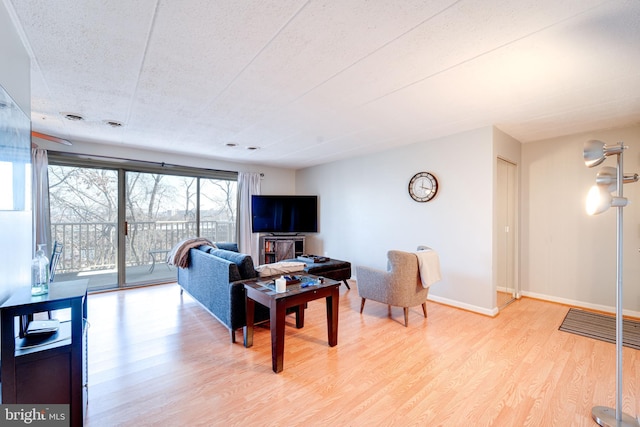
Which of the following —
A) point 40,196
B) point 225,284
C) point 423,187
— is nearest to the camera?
point 225,284

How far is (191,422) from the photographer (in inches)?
64.1

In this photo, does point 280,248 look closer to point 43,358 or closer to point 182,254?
point 182,254

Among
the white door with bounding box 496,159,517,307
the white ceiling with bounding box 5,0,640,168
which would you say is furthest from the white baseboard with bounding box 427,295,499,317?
the white ceiling with bounding box 5,0,640,168

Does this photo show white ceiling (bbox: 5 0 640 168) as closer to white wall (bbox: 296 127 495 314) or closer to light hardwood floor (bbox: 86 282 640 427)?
white wall (bbox: 296 127 495 314)

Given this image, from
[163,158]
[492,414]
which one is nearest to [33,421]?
[492,414]

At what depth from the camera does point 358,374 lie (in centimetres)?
212

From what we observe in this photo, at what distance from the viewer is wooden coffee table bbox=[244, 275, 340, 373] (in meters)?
2.15

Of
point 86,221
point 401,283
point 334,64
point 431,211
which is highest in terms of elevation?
point 334,64

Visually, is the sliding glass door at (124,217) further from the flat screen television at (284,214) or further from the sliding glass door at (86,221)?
the flat screen television at (284,214)

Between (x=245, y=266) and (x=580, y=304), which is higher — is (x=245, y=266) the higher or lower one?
the higher one

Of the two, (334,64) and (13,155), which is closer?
(13,155)

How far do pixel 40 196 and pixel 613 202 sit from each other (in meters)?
5.92

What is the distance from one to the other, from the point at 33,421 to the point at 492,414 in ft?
8.35

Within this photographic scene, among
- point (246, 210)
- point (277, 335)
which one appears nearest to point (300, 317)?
point (277, 335)
